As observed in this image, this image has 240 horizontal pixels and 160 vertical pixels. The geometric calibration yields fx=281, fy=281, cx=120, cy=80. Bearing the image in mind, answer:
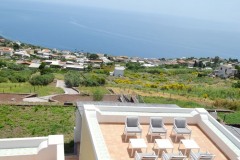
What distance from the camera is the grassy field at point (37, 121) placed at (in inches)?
666

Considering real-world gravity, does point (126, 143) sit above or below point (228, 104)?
above

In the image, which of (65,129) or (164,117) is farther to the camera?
(65,129)

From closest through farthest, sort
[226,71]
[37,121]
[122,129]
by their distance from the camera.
Answer: 1. [122,129]
2. [37,121]
3. [226,71]

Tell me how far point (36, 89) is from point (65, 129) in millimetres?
15748

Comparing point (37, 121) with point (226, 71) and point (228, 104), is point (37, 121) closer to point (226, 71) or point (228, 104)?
point (228, 104)

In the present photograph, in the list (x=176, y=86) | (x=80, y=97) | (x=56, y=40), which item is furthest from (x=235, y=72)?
(x=56, y=40)

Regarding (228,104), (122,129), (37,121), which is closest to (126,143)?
(122,129)

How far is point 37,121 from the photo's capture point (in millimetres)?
18672

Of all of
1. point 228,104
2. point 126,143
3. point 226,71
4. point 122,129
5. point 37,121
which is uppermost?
point 122,129

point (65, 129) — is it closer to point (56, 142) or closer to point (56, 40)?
point (56, 142)

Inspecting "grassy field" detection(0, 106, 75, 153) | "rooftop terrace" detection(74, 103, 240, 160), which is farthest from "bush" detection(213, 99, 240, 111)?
"rooftop terrace" detection(74, 103, 240, 160)

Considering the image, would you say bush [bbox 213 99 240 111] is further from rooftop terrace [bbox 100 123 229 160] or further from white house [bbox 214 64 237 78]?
white house [bbox 214 64 237 78]

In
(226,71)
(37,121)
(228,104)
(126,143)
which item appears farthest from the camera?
(226,71)

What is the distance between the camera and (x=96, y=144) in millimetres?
8969
